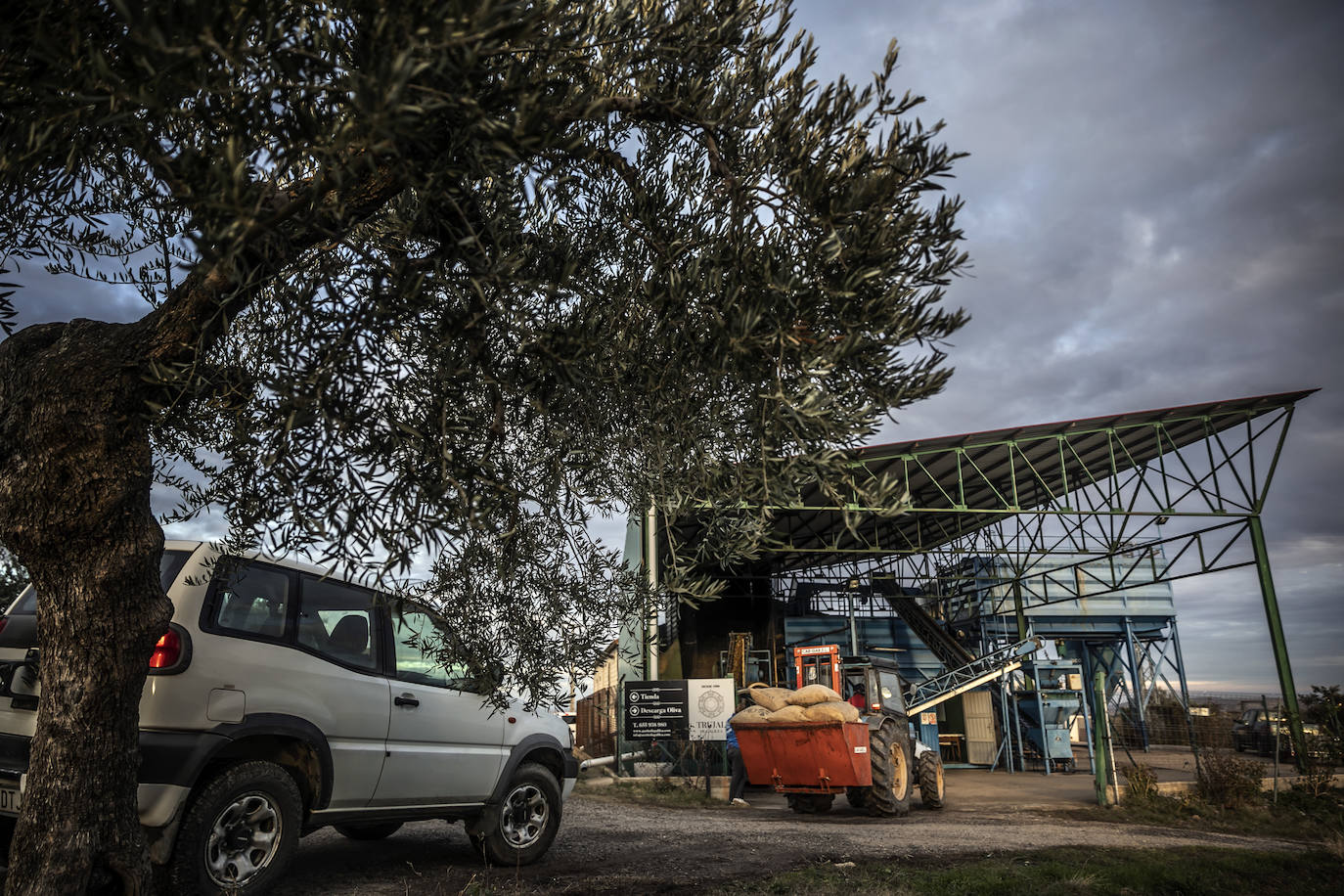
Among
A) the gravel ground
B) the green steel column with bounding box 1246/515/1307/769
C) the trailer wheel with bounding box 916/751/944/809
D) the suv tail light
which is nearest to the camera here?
the suv tail light

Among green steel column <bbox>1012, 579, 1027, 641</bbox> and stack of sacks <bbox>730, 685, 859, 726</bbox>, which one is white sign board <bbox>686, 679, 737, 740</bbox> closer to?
stack of sacks <bbox>730, 685, 859, 726</bbox>

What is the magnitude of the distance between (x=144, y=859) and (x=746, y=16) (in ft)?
16.8

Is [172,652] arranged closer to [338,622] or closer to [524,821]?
[338,622]

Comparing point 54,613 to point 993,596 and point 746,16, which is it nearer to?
point 746,16

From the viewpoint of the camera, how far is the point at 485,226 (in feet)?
12.6

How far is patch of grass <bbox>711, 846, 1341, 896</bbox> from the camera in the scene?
5977 mm

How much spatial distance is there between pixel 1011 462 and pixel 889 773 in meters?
8.31

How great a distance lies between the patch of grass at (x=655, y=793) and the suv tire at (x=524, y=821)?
6426 mm

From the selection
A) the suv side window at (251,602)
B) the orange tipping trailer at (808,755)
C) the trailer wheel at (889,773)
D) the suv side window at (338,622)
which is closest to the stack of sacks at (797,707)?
the orange tipping trailer at (808,755)

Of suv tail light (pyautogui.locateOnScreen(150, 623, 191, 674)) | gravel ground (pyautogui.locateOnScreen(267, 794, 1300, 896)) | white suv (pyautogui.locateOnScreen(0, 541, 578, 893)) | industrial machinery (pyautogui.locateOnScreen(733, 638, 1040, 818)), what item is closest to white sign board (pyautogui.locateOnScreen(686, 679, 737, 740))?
industrial machinery (pyautogui.locateOnScreen(733, 638, 1040, 818))

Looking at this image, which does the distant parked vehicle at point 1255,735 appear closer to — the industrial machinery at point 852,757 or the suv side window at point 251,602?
the industrial machinery at point 852,757

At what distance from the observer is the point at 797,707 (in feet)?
39.1

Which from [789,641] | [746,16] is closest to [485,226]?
[746,16]

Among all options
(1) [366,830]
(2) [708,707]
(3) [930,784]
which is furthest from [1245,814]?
(1) [366,830]
